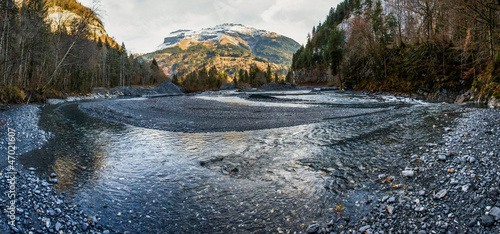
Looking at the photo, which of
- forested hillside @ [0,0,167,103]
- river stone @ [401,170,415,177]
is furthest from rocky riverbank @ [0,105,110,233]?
forested hillside @ [0,0,167,103]

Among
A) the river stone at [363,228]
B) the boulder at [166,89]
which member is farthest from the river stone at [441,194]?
the boulder at [166,89]

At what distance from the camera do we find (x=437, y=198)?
454 centimetres

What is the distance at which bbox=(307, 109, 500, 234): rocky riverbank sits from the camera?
3.81 meters

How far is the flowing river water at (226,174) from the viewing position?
475 centimetres

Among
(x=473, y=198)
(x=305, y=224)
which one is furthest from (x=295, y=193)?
(x=473, y=198)

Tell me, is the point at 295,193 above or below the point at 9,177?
below

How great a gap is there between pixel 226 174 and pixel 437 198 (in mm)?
5034

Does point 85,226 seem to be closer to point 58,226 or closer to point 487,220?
point 58,226

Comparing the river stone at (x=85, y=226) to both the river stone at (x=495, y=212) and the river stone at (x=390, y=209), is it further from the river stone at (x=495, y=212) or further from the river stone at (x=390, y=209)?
the river stone at (x=495, y=212)

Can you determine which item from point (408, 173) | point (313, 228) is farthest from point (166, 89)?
point (313, 228)

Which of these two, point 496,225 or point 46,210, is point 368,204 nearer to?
point 496,225

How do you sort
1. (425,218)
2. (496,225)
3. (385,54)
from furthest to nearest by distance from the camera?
(385,54)
(425,218)
(496,225)

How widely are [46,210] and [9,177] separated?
90.2 inches

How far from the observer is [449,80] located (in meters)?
25.9
